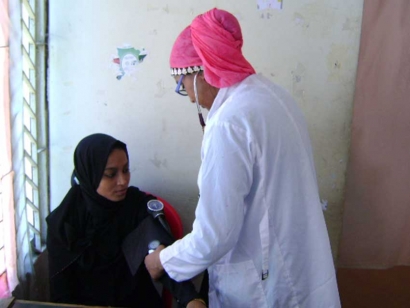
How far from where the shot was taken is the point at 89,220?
1742 mm

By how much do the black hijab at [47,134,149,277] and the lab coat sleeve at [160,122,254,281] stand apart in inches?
25.1

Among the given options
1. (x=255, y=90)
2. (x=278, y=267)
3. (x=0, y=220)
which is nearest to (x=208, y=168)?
(x=255, y=90)

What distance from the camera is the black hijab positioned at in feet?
5.54

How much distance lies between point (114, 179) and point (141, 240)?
268 mm

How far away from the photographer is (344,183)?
78.7 inches

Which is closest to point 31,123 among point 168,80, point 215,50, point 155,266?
point 168,80

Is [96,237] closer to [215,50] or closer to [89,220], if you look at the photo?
[89,220]

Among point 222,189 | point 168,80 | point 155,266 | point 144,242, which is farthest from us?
point 168,80

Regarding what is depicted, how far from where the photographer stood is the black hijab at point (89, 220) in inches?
66.5

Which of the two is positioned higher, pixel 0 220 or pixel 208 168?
pixel 208 168

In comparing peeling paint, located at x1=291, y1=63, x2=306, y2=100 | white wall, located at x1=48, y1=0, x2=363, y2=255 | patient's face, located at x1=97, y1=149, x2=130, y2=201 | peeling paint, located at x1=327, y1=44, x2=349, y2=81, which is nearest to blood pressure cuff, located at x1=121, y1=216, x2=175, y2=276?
patient's face, located at x1=97, y1=149, x2=130, y2=201

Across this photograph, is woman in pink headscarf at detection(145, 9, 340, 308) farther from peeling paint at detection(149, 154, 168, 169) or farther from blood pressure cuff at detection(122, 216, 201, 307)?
peeling paint at detection(149, 154, 168, 169)

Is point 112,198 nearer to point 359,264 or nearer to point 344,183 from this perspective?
point 344,183

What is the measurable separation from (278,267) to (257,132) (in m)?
0.42
